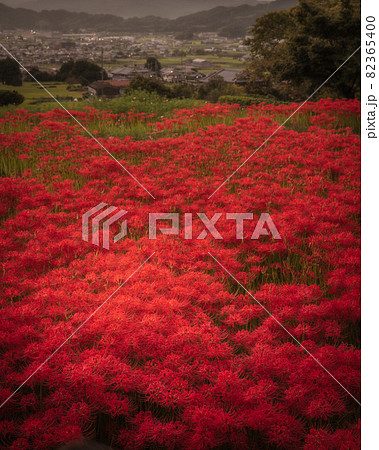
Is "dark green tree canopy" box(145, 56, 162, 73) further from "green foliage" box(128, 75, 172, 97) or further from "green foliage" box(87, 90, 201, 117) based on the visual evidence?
"green foliage" box(87, 90, 201, 117)

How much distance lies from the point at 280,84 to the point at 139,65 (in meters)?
4.21

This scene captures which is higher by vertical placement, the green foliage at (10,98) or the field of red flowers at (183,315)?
the green foliage at (10,98)

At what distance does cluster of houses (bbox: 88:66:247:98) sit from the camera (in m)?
10.3

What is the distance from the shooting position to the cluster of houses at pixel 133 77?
33.9 ft

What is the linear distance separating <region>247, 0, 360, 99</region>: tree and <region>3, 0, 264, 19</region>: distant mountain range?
4.85 feet

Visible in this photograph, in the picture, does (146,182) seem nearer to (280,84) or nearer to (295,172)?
(295,172)

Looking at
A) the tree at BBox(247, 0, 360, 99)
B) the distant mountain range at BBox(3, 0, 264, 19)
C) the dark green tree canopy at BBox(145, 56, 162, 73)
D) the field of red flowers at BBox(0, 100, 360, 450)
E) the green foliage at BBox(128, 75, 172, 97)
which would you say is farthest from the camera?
the green foliage at BBox(128, 75, 172, 97)

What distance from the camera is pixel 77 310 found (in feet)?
9.40

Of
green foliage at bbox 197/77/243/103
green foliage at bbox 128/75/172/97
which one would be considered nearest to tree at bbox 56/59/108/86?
green foliage at bbox 128/75/172/97

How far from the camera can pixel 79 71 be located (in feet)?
31.2

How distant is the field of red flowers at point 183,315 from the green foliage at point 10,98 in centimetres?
444

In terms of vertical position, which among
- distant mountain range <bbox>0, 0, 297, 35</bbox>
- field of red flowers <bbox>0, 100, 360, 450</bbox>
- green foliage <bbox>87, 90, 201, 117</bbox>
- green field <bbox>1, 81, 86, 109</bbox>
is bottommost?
field of red flowers <bbox>0, 100, 360, 450</bbox>

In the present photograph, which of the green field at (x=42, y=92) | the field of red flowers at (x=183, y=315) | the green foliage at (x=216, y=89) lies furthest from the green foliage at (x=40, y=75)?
the green foliage at (x=216, y=89)

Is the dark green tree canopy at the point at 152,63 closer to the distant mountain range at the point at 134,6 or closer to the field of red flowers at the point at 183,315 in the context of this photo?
the distant mountain range at the point at 134,6
